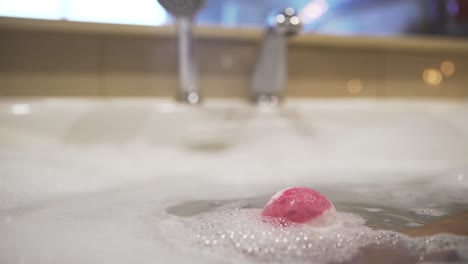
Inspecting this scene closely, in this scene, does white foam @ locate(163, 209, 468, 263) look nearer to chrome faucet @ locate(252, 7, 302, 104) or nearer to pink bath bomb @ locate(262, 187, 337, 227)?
pink bath bomb @ locate(262, 187, 337, 227)

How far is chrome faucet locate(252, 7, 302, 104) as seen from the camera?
0.82 metres

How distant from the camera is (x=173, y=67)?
0.93 m

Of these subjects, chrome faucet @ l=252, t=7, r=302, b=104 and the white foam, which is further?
chrome faucet @ l=252, t=7, r=302, b=104

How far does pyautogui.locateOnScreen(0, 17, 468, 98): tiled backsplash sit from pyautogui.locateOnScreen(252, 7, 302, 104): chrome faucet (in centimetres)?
7

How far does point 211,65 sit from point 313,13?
13.5 inches

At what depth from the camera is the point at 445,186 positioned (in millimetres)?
641

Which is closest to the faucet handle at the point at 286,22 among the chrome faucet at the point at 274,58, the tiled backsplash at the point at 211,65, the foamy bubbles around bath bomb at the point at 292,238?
the chrome faucet at the point at 274,58

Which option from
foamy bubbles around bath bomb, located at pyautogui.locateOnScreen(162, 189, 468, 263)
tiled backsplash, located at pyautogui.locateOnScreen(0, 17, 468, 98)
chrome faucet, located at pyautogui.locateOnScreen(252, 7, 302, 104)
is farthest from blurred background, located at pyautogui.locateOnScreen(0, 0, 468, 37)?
foamy bubbles around bath bomb, located at pyautogui.locateOnScreen(162, 189, 468, 263)

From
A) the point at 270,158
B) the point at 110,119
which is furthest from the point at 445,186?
the point at 110,119

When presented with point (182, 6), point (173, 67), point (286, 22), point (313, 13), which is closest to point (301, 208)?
point (182, 6)

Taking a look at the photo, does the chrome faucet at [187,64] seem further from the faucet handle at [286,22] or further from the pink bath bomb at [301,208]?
the pink bath bomb at [301,208]

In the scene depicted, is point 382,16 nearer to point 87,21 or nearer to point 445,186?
point 445,186

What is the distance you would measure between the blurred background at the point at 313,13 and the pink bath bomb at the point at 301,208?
2.06 feet

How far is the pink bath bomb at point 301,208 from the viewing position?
0.39 metres
